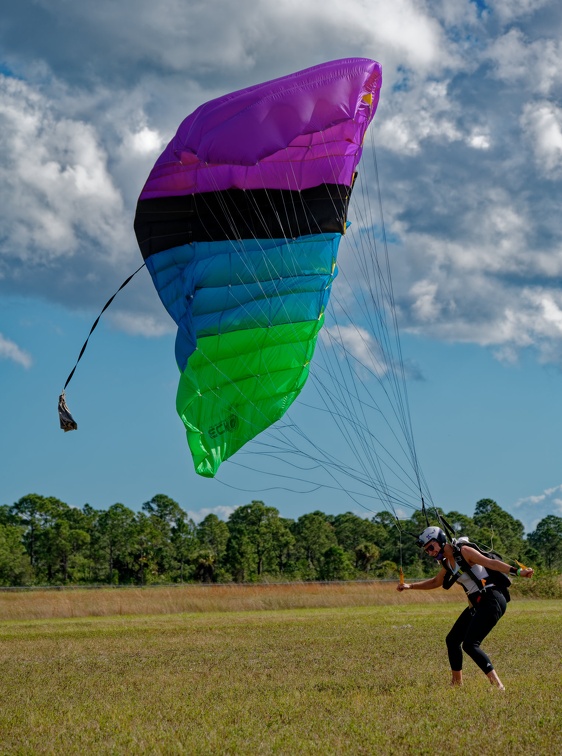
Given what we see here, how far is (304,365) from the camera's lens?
1302 cm

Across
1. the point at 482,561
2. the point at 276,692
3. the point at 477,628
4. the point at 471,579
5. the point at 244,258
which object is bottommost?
the point at 276,692

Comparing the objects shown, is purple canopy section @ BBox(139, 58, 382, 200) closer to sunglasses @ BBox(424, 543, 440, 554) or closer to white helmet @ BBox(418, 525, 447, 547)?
white helmet @ BBox(418, 525, 447, 547)

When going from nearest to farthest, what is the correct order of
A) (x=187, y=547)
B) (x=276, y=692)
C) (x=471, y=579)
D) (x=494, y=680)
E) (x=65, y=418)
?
(x=494, y=680) < (x=471, y=579) < (x=276, y=692) < (x=65, y=418) < (x=187, y=547)

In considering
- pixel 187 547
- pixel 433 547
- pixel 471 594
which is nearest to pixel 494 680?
pixel 471 594

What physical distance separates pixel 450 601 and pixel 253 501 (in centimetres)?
3844

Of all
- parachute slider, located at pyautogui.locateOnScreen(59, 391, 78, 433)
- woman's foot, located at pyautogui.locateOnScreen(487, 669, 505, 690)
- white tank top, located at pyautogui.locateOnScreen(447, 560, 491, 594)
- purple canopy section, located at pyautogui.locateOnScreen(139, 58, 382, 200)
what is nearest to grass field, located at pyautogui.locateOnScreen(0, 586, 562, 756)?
woman's foot, located at pyautogui.locateOnScreen(487, 669, 505, 690)

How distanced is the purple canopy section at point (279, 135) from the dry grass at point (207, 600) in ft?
48.6

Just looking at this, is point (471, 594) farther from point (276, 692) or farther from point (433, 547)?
point (276, 692)

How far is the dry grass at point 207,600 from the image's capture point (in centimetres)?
2344

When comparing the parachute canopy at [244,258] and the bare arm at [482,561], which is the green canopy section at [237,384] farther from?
the bare arm at [482,561]

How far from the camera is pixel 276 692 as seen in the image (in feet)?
27.9

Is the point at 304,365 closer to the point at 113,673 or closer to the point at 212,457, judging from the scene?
the point at 212,457

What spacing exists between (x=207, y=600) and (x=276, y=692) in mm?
16887

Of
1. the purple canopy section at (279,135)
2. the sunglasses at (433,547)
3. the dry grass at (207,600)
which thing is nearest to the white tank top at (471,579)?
the sunglasses at (433,547)
